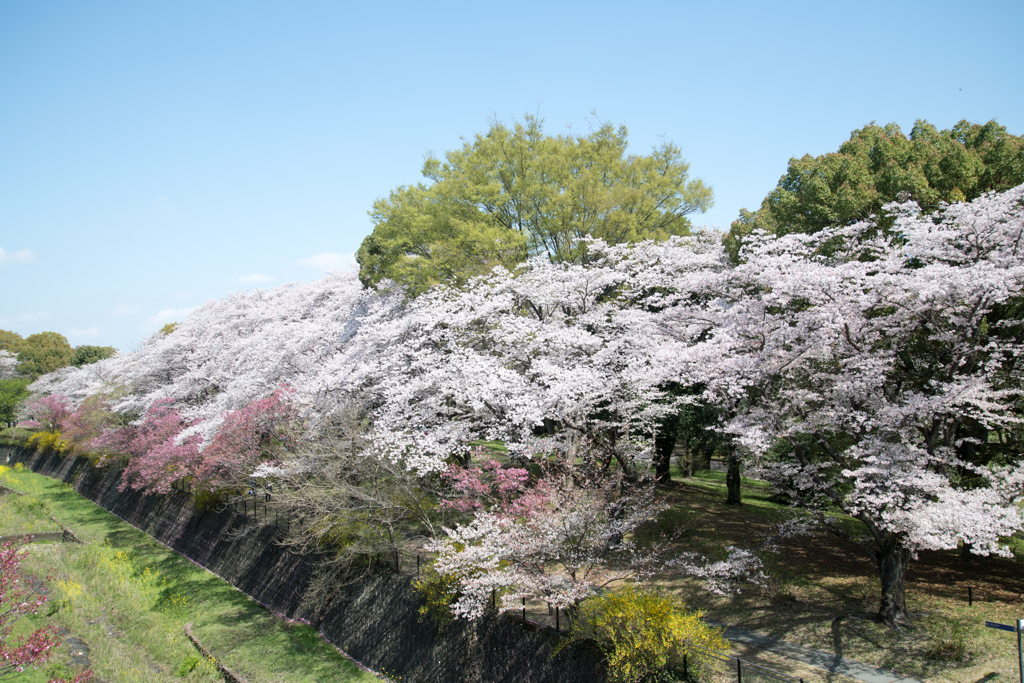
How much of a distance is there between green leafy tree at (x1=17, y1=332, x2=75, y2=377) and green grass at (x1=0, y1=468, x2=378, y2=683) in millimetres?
62463

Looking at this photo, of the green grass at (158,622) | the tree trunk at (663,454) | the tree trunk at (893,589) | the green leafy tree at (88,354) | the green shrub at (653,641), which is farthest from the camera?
the green leafy tree at (88,354)

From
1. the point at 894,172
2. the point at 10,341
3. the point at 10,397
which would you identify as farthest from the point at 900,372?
the point at 10,341

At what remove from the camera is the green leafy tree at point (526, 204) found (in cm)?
2466

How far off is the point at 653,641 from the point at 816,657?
3636 mm

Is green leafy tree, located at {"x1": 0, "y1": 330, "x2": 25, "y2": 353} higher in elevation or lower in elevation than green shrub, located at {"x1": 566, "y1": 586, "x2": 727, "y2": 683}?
higher

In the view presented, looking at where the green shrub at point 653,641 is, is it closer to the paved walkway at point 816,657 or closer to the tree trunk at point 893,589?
the paved walkway at point 816,657

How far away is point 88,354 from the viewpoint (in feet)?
255

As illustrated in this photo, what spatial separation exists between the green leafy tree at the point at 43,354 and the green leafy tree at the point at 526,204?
239 feet

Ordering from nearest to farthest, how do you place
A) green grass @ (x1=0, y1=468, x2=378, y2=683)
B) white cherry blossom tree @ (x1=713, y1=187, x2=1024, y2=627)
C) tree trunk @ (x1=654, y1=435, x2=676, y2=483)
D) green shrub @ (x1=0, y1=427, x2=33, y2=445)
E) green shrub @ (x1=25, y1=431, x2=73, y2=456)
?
white cherry blossom tree @ (x1=713, y1=187, x2=1024, y2=627), green grass @ (x1=0, y1=468, x2=378, y2=683), tree trunk @ (x1=654, y1=435, x2=676, y2=483), green shrub @ (x1=25, y1=431, x2=73, y2=456), green shrub @ (x1=0, y1=427, x2=33, y2=445)

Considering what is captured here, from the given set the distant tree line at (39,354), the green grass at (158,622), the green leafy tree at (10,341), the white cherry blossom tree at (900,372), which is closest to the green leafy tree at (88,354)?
the distant tree line at (39,354)

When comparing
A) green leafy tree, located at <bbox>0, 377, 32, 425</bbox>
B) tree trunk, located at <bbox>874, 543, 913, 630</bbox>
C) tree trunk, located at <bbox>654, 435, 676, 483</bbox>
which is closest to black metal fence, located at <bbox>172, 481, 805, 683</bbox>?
tree trunk, located at <bbox>874, 543, 913, 630</bbox>

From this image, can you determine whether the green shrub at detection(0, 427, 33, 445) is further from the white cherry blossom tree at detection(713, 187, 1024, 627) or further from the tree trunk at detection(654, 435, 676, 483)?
the white cherry blossom tree at detection(713, 187, 1024, 627)

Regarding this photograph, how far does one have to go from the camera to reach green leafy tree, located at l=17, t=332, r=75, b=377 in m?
77.9

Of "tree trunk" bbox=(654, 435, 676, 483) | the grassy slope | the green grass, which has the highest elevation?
"tree trunk" bbox=(654, 435, 676, 483)
